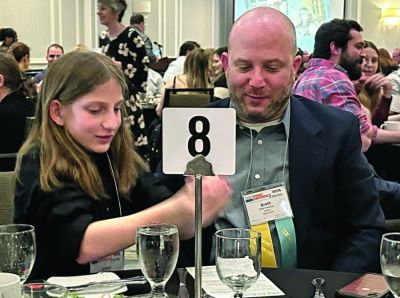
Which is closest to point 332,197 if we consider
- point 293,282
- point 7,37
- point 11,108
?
point 293,282

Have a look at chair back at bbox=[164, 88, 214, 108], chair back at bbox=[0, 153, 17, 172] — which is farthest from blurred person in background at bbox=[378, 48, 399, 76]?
chair back at bbox=[0, 153, 17, 172]

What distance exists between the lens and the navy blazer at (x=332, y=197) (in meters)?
2.05

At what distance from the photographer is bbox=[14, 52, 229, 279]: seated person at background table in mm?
1702

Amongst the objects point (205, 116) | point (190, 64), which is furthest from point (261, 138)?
point (190, 64)

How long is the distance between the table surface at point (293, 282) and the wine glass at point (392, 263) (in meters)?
0.19

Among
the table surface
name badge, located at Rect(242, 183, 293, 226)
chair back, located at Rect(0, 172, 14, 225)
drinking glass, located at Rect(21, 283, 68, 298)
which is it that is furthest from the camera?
chair back, located at Rect(0, 172, 14, 225)

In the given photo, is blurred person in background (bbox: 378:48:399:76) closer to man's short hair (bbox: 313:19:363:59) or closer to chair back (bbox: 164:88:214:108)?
chair back (bbox: 164:88:214:108)

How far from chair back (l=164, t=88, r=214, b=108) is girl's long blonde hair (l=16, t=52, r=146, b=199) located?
331cm

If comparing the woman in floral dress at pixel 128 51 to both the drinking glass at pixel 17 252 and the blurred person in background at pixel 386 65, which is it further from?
the drinking glass at pixel 17 252

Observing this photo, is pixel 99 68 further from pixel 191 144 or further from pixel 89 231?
pixel 191 144

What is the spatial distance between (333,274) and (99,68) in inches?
34.4

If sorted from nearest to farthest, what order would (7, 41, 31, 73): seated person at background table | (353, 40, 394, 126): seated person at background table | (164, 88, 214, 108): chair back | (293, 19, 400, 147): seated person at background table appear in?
(293, 19, 400, 147): seated person at background table
(353, 40, 394, 126): seated person at background table
(164, 88, 214, 108): chair back
(7, 41, 31, 73): seated person at background table

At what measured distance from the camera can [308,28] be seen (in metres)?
11.8

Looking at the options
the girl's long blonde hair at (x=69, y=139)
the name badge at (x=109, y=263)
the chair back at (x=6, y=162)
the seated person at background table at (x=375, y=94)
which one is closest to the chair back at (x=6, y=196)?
the girl's long blonde hair at (x=69, y=139)
